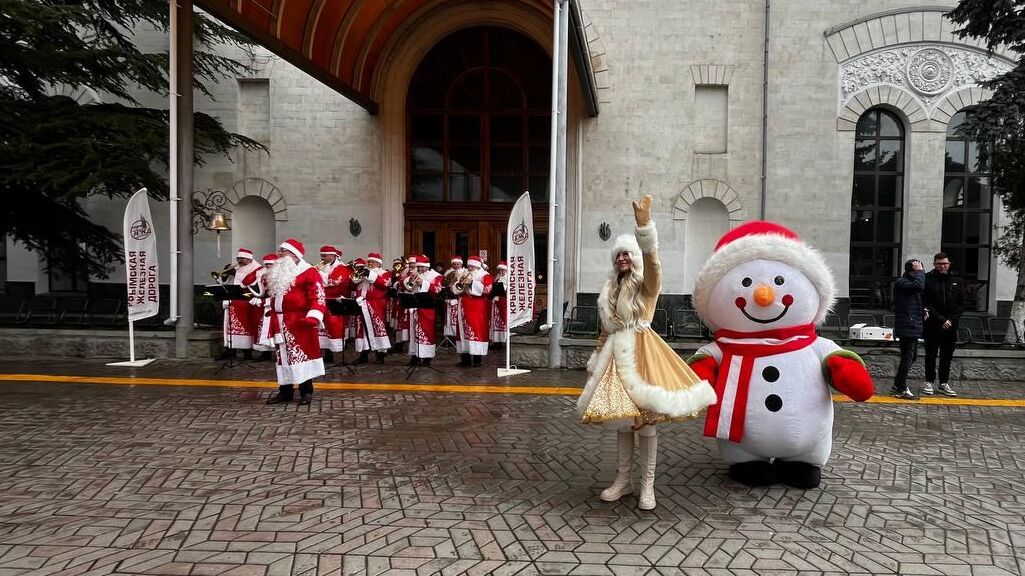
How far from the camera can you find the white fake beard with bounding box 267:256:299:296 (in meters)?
7.27

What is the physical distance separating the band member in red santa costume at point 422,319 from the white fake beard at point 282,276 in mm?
2948

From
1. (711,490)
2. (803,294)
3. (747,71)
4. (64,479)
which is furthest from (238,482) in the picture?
(747,71)

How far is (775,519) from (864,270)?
13298 mm

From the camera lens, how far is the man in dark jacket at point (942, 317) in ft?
26.8

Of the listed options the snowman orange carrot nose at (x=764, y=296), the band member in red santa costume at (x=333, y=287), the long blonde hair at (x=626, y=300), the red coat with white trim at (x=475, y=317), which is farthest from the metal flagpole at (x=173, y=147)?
the snowman orange carrot nose at (x=764, y=296)

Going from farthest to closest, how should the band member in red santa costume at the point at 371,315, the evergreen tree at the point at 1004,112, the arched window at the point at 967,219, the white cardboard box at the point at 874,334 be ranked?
the arched window at the point at 967,219, the band member in red santa costume at the point at 371,315, the white cardboard box at the point at 874,334, the evergreen tree at the point at 1004,112

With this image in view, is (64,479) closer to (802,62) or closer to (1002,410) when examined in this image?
(1002,410)

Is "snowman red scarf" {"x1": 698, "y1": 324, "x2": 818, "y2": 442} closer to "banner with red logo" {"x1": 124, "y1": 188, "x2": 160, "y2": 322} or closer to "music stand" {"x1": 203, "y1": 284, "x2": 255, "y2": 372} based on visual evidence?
"music stand" {"x1": 203, "y1": 284, "x2": 255, "y2": 372}

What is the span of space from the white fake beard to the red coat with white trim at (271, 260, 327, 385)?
0.06 meters

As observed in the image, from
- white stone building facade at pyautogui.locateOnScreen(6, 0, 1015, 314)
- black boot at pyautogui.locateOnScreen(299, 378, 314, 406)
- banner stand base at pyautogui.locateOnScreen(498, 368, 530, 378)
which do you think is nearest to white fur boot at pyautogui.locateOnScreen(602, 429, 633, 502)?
black boot at pyautogui.locateOnScreen(299, 378, 314, 406)

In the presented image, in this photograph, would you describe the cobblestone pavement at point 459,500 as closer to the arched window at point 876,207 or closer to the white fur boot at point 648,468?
the white fur boot at point 648,468

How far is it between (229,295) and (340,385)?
2689 mm

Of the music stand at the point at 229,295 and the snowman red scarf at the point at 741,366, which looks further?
the music stand at the point at 229,295

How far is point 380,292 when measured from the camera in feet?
34.9
